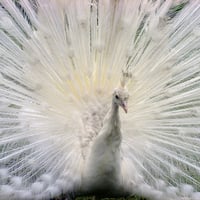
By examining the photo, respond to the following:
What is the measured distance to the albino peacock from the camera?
11.5ft

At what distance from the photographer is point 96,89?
3572mm

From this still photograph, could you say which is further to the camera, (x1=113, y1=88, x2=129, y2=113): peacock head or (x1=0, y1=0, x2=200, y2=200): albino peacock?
(x1=0, y1=0, x2=200, y2=200): albino peacock

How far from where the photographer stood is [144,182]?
3.50 meters

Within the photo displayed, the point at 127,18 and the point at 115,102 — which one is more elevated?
the point at 127,18

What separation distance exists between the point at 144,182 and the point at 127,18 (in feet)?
3.16

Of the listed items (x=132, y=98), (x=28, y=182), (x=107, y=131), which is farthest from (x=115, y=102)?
(x=28, y=182)

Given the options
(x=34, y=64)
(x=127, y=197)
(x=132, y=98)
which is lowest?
(x=127, y=197)

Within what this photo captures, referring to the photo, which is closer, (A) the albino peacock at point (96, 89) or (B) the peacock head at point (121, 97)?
(B) the peacock head at point (121, 97)

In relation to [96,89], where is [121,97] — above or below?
below

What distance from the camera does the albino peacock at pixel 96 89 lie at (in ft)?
11.5

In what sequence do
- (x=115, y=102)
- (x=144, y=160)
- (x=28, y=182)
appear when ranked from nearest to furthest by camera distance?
(x=115, y=102), (x=28, y=182), (x=144, y=160)

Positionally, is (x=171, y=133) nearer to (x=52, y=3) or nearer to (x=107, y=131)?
(x=107, y=131)

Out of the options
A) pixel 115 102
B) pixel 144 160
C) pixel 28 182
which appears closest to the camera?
pixel 115 102

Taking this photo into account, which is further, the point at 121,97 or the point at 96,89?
the point at 96,89
